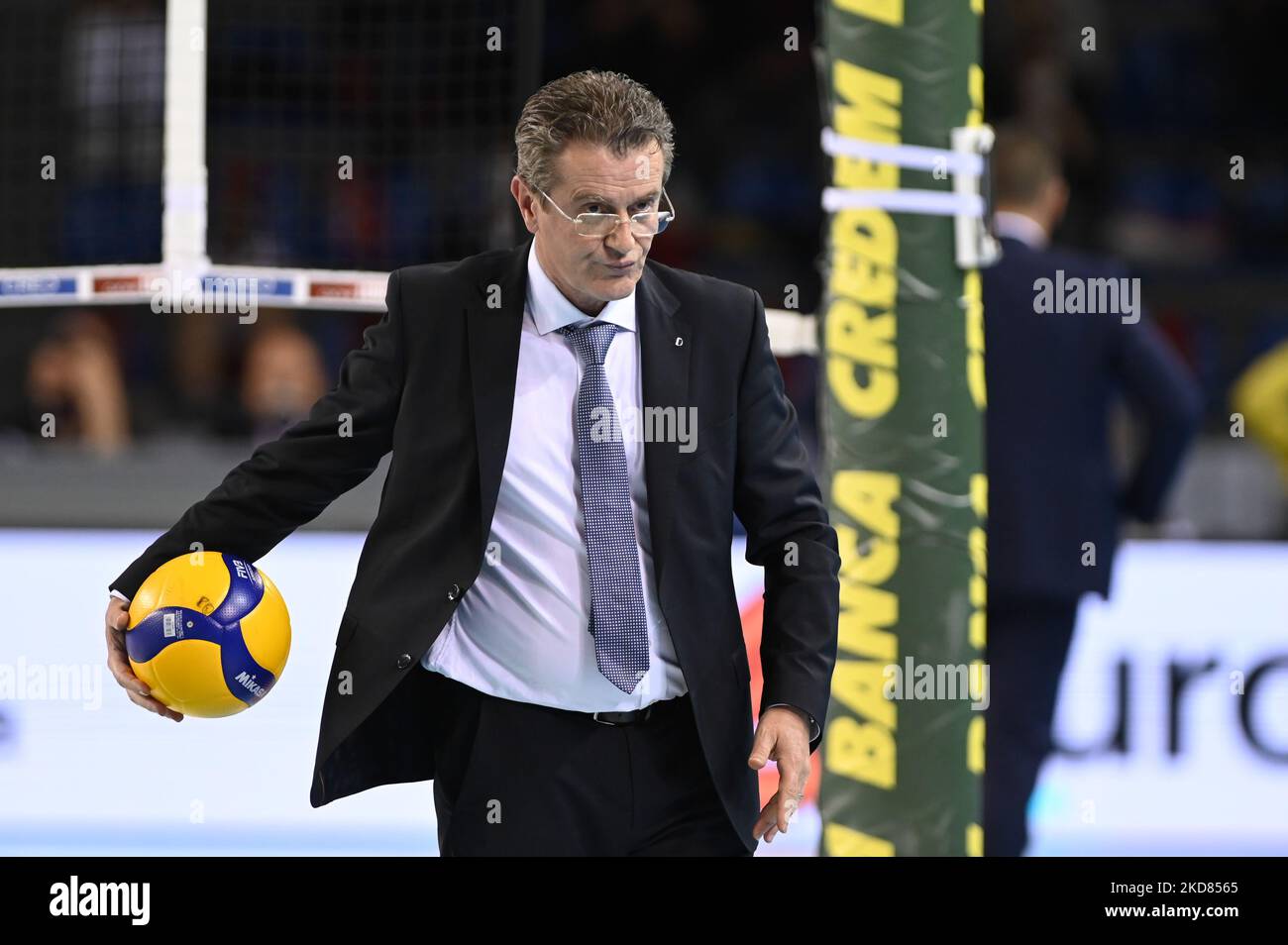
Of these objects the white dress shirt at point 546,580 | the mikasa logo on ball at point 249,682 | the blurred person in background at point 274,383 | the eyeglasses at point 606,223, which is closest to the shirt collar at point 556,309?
the white dress shirt at point 546,580

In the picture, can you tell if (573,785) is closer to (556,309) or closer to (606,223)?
(556,309)

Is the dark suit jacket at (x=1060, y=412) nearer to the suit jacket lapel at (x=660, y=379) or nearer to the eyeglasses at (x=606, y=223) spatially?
the suit jacket lapel at (x=660, y=379)

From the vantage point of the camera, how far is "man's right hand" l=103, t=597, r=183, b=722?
119 inches

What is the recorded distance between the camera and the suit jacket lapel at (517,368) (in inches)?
113

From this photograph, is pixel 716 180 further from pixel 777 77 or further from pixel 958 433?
pixel 958 433

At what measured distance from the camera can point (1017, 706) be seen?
482cm

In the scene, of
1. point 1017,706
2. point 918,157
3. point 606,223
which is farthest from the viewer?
point 1017,706

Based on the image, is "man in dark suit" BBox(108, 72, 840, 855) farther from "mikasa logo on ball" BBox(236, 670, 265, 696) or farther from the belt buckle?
"mikasa logo on ball" BBox(236, 670, 265, 696)

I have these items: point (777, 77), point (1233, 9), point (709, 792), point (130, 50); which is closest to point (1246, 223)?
point (1233, 9)

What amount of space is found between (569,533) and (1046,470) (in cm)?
237

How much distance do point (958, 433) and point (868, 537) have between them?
0.29m

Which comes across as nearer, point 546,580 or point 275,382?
point 546,580

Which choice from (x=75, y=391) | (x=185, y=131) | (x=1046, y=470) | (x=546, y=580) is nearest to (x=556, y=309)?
(x=546, y=580)
